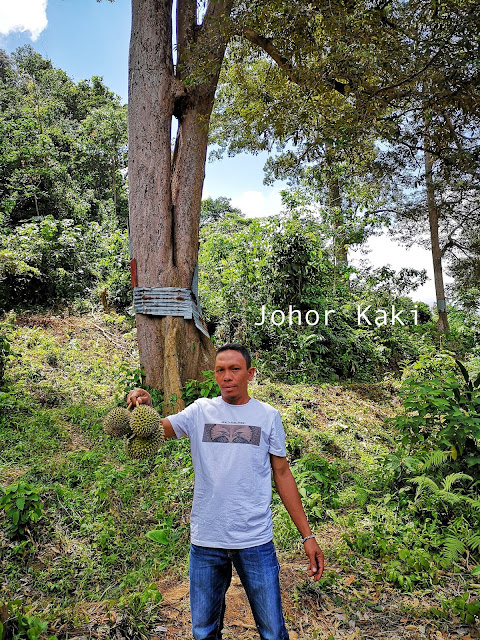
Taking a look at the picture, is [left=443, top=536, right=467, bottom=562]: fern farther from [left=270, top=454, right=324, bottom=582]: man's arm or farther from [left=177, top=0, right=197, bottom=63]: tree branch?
[left=177, top=0, right=197, bottom=63]: tree branch

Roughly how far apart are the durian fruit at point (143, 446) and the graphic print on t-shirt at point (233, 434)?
235mm

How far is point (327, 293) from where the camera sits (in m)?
9.71

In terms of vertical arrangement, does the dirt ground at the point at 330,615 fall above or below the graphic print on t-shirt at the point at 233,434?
below

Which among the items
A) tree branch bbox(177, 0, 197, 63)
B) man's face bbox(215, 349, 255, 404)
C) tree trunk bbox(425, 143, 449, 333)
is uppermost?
tree branch bbox(177, 0, 197, 63)

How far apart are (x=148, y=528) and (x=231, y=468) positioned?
6.99 feet

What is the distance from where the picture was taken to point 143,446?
1.99m

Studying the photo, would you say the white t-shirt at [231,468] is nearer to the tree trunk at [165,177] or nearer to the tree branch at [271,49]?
the tree trunk at [165,177]

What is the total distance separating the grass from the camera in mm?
2914

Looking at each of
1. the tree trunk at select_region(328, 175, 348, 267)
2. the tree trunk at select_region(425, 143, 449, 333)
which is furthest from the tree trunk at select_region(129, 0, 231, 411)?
the tree trunk at select_region(425, 143, 449, 333)

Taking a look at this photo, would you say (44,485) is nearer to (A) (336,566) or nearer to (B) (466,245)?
(A) (336,566)

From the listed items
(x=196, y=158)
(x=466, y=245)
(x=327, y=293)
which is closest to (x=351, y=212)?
(x=327, y=293)

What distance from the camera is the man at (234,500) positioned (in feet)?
6.47

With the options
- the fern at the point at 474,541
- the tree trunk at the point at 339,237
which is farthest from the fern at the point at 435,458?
the tree trunk at the point at 339,237

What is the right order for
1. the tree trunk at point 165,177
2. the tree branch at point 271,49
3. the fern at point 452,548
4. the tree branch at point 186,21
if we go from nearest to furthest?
the fern at point 452,548
the tree trunk at point 165,177
the tree branch at point 271,49
the tree branch at point 186,21
